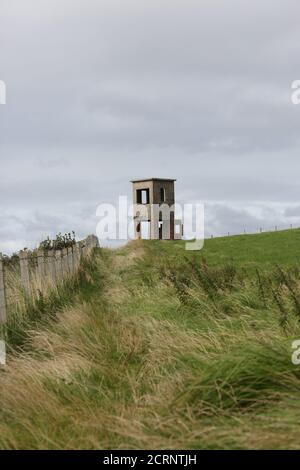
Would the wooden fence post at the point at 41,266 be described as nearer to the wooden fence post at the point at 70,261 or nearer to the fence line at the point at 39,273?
the fence line at the point at 39,273

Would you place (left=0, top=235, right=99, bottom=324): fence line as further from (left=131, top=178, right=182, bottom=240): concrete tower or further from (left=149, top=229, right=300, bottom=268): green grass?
(left=131, top=178, right=182, bottom=240): concrete tower

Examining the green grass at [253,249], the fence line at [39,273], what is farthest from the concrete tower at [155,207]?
the fence line at [39,273]

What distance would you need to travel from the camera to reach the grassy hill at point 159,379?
4184 mm

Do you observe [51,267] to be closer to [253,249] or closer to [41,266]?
[41,266]

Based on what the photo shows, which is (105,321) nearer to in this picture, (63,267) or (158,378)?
(158,378)

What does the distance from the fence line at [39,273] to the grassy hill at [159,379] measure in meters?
0.88

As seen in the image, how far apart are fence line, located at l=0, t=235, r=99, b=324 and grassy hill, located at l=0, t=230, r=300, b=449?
879mm

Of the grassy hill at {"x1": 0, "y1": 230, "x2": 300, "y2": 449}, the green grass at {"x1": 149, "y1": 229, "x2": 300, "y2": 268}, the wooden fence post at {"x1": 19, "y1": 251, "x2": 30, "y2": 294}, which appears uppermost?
the green grass at {"x1": 149, "y1": 229, "x2": 300, "y2": 268}

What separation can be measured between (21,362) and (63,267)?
815 cm

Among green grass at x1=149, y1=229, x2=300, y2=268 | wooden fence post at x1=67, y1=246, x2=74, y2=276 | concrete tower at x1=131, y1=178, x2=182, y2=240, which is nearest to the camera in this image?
wooden fence post at x1=67, y1=246, x2=74, y2=276

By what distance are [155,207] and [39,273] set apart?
41197 mm

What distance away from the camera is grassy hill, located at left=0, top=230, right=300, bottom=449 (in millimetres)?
4184

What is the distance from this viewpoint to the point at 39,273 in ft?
38.3

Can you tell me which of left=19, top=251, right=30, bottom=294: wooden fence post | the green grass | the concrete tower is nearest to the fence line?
left=19, top=251, right=30, bottom=294: wooden fence post
